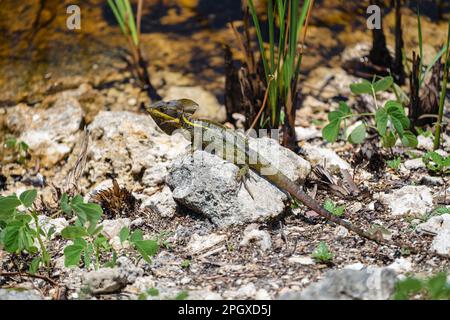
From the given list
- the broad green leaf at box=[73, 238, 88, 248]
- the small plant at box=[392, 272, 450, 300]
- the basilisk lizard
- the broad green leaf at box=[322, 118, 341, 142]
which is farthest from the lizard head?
the small plant at box=[392, 272, 450, 300]

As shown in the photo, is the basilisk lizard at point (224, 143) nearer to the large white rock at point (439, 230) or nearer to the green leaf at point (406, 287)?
the large white rock at point (439, 230)

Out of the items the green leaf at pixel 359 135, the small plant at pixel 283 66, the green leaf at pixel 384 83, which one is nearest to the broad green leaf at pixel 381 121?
the green leaf at pixel 359 135

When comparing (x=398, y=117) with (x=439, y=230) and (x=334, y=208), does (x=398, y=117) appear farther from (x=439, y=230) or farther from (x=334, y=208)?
(x=439, y=230)

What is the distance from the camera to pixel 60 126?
5805 millimetres

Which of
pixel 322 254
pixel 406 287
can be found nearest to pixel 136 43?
pixel 322 254

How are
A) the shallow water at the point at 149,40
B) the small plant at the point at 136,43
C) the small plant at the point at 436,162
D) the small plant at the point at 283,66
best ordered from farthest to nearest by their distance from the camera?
the shallow water at the point at 149,40, the small plant at the point at 136,43, the small plant at the point at 283,66, the small plant at the point at 436,162

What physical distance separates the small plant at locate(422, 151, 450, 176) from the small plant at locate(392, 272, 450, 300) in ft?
5.32

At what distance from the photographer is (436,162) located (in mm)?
4676

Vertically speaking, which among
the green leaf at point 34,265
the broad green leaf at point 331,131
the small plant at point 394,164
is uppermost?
the broad green leaf at point 331,131

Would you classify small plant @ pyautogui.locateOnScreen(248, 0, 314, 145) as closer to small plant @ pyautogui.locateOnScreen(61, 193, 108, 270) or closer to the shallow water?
the shallow water

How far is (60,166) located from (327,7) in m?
3.53

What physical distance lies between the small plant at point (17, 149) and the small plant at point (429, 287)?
3.73 meters

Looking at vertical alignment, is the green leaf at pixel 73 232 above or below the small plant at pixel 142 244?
above

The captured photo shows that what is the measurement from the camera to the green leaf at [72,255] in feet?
12.1
